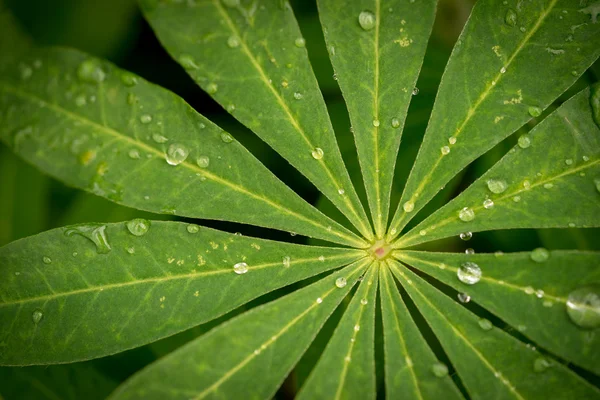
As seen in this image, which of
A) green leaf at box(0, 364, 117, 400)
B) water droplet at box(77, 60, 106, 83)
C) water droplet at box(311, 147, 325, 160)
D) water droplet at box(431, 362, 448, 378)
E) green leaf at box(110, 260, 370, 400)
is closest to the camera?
green leaf at box(110, 260, 370, 400)

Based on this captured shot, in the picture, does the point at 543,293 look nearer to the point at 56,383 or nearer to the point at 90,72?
the point at 90,72

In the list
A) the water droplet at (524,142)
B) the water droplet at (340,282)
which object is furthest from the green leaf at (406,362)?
the water droplet at (524,142)

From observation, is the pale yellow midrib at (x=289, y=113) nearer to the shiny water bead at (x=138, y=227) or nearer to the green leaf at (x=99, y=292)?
the green leaf at (x=99, y=292)

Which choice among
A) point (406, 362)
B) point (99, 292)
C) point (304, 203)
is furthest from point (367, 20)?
point (99, 292)

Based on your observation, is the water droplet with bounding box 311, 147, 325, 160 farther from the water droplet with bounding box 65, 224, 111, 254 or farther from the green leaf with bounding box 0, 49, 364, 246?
the water droplet with bounding box 65, 224, 111, 254

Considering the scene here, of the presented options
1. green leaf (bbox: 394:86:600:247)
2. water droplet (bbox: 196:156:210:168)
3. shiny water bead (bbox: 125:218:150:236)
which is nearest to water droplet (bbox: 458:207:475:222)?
green leaf (bbox: 394:86:600:247)

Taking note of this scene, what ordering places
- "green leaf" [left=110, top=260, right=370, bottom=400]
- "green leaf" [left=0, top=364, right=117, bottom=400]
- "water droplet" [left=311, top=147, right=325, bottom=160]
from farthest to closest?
1. "green leaf" [left=0, top=364, right=117, bottom=400]
2. "water droplet" [left=311, top=147, right=325, bottom=160]
3. "green leaf" [left=110, top=260, right=370, bottom=400]

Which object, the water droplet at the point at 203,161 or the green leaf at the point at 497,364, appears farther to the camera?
the water droplet at the point at 203,161
